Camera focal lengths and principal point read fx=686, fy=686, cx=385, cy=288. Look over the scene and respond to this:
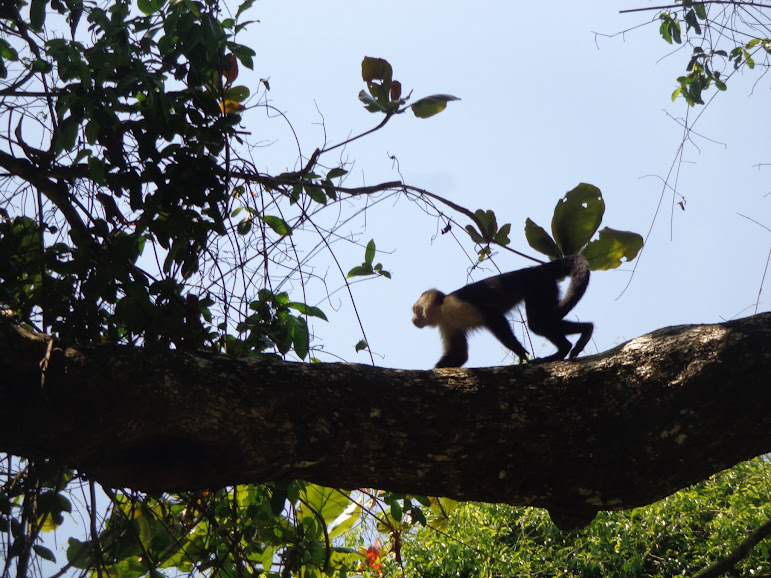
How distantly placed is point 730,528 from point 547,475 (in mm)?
4265

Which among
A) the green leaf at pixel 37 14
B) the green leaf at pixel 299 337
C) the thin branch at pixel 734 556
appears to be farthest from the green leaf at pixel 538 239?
the green leaf at pixel 37 14

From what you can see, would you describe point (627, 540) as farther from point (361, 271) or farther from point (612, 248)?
point (361, 271)

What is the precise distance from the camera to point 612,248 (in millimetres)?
3848

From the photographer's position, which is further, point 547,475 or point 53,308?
point 53,308

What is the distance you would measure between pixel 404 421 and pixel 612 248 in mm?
1991

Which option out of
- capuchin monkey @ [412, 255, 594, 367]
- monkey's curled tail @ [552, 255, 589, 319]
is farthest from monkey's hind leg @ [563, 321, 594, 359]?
monkey's curled tail @ [552, 255, 589, 319]

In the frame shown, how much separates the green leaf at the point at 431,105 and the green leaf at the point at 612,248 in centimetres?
116

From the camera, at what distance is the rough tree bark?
2.23 meters

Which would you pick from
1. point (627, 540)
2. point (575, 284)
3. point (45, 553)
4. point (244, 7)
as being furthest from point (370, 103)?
point (627, 540)

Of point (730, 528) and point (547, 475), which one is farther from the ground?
point (547, 475)

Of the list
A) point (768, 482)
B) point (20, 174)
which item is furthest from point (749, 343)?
point (768, 482)

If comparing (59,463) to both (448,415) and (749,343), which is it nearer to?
(448,415)

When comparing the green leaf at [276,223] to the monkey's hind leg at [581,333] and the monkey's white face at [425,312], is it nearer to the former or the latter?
the monkey's hind leg at [581,333]

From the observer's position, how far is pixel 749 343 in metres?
2.36
